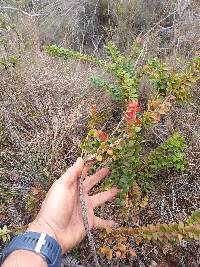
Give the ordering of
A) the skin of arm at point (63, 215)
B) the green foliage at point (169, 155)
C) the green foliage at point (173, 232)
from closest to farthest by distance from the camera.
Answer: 1. the green foliage at point (173, 232)
2. the skin of arm at point (63, 215)
3. the green foliage at point (169, 155)

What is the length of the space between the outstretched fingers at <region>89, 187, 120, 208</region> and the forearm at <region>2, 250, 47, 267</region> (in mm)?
458

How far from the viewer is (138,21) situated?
4.16 meters

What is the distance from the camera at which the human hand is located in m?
1.71

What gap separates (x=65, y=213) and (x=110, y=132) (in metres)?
1.00

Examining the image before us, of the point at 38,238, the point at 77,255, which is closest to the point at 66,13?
the point at 77,255

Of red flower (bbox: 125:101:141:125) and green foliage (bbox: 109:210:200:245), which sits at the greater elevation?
red flower (bbox: 125:101:141:125)

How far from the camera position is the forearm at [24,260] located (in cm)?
152

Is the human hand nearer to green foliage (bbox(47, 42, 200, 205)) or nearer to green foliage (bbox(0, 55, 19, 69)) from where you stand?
green foliage (bbox(47, 42, 200, 205))

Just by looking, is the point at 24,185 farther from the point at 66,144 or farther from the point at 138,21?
the point at 138,21

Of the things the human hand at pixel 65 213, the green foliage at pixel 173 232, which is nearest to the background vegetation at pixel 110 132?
the green foliage at pixel 173 232

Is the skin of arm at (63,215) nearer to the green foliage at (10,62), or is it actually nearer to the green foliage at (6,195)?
the green foliage at (6,195)

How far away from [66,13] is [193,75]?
2740 millimetres

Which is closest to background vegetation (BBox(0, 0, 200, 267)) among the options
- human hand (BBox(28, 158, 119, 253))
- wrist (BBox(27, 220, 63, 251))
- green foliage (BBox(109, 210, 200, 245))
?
green foliage (BBox(109, 210, 200, 245))

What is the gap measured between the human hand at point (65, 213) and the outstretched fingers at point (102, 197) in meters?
0.04
